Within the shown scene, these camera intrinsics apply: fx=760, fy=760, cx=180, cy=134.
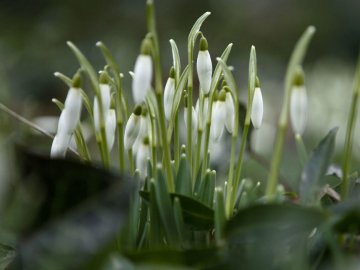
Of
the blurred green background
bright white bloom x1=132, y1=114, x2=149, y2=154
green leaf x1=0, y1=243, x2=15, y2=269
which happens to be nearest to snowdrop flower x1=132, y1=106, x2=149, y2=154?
bright white bloom x1=132, y1=114, x2=149, y2=154

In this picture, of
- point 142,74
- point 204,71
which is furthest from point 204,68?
point 142,74

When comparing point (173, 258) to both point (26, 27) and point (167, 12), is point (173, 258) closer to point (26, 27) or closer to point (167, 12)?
point (26, 27)

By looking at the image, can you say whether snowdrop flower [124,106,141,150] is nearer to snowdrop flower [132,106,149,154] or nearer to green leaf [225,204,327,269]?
snowdrop flower [132,106,149,154]

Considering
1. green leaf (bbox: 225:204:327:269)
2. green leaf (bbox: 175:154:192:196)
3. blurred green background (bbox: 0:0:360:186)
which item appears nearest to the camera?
green leaf (bbox: 225:204:327:269)

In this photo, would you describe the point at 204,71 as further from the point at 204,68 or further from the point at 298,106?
the point at 298,106

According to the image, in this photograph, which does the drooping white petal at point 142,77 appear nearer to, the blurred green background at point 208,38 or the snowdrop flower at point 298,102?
the snowdrop flower at point 298,102

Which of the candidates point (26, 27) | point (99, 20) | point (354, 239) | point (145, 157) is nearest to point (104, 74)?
point (145, 157)

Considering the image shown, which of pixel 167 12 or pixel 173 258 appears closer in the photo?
pixel 173 258

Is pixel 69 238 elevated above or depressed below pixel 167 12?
below
